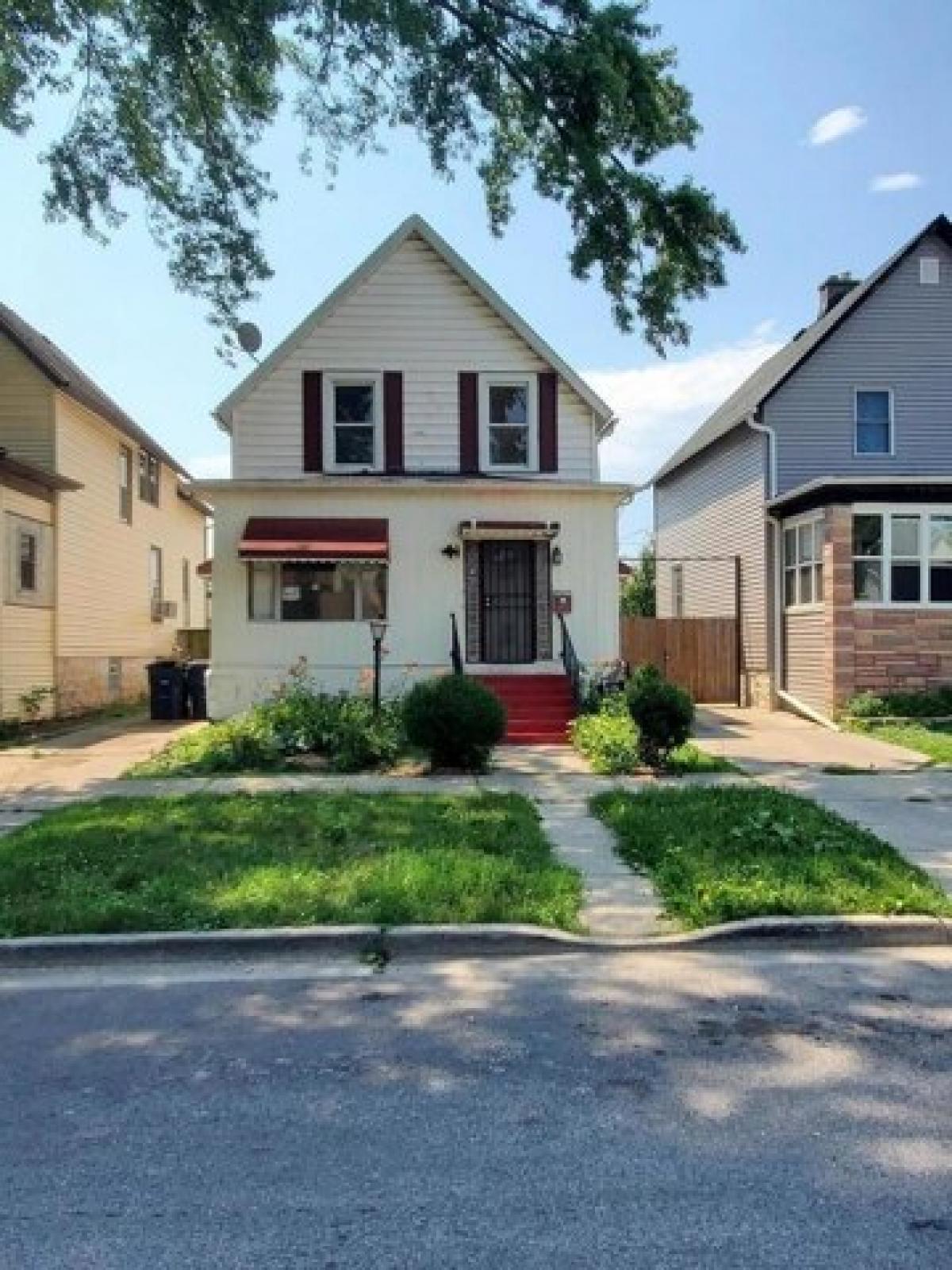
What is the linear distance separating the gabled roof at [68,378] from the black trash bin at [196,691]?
5550mm

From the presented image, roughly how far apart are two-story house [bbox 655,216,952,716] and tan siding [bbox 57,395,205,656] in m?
12.8

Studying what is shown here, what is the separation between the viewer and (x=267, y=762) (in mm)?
12734

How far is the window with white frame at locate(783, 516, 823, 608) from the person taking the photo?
758 inches

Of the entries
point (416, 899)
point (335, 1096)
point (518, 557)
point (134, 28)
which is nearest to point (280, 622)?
point (518, 557)

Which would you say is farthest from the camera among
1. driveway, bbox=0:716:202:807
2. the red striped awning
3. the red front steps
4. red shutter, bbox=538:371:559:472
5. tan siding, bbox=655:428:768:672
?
tan siding, bbox=655:428:768:672

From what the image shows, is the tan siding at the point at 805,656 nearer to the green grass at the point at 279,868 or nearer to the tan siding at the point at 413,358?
the tan siding at the point at 413,358

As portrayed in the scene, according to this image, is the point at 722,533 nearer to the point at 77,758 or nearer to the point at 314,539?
the point at 314,539

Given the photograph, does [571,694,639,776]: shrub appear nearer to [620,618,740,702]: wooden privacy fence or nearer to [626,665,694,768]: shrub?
[626,665,694,768]: shrub

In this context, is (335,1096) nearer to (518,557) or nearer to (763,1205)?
(763,1205)

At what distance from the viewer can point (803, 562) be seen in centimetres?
2016

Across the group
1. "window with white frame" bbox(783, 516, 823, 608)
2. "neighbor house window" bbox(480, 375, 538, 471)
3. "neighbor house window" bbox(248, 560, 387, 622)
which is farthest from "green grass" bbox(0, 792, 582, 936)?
"window with white frame" bbox(783, 516, 823, 608)

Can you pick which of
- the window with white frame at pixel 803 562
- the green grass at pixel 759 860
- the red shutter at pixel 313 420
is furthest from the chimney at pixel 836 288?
the green grass at pixel 759 860

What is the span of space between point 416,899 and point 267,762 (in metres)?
6.54

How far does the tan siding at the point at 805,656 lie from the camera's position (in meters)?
19.1
